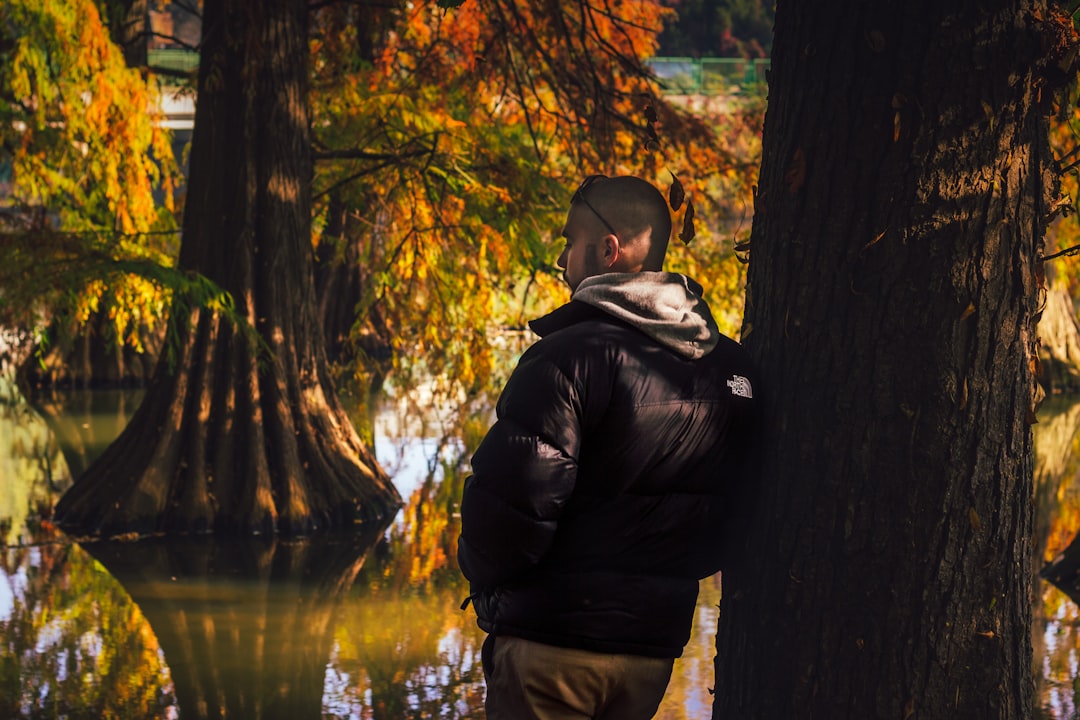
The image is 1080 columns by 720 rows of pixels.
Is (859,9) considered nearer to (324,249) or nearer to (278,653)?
(278,653)

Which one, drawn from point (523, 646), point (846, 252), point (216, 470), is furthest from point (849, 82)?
point (216, 470)

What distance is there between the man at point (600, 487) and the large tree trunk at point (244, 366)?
640 cm

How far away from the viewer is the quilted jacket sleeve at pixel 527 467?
8.87ft

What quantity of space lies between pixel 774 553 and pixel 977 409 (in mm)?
521

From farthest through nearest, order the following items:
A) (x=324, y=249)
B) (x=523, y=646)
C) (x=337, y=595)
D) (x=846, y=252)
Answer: (x=324, y=249) → (x=337, y=595) → (x=846, y=252) → (x=523, y=646)

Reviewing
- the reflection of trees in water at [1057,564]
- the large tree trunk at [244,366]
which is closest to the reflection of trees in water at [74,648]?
the large tree trunk at [244,366]

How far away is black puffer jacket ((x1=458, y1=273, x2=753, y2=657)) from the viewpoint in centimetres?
272

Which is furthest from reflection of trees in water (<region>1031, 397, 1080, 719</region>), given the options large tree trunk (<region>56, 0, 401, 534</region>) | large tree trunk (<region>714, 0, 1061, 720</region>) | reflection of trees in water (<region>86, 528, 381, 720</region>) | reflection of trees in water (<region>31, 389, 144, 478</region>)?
reflection of trees in water (<region>31, 389, 144, 478</region>)

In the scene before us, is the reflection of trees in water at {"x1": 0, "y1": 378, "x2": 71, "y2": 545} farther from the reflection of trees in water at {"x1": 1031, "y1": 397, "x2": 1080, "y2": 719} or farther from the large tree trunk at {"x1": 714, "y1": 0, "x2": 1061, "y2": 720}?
the large tree trunk at {"x1": 714, "y1": 0, "x2": 1061, "y2": 720}

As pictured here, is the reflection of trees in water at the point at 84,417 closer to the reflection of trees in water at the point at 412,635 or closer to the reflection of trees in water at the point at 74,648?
the reflection of trees in water at the point at 74,648

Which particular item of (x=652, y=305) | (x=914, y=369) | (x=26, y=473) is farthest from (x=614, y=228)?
(x=26, y=473)

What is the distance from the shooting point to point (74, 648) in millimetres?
6422

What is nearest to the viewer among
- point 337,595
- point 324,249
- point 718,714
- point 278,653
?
point 718,714

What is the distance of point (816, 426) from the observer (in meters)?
3.06
